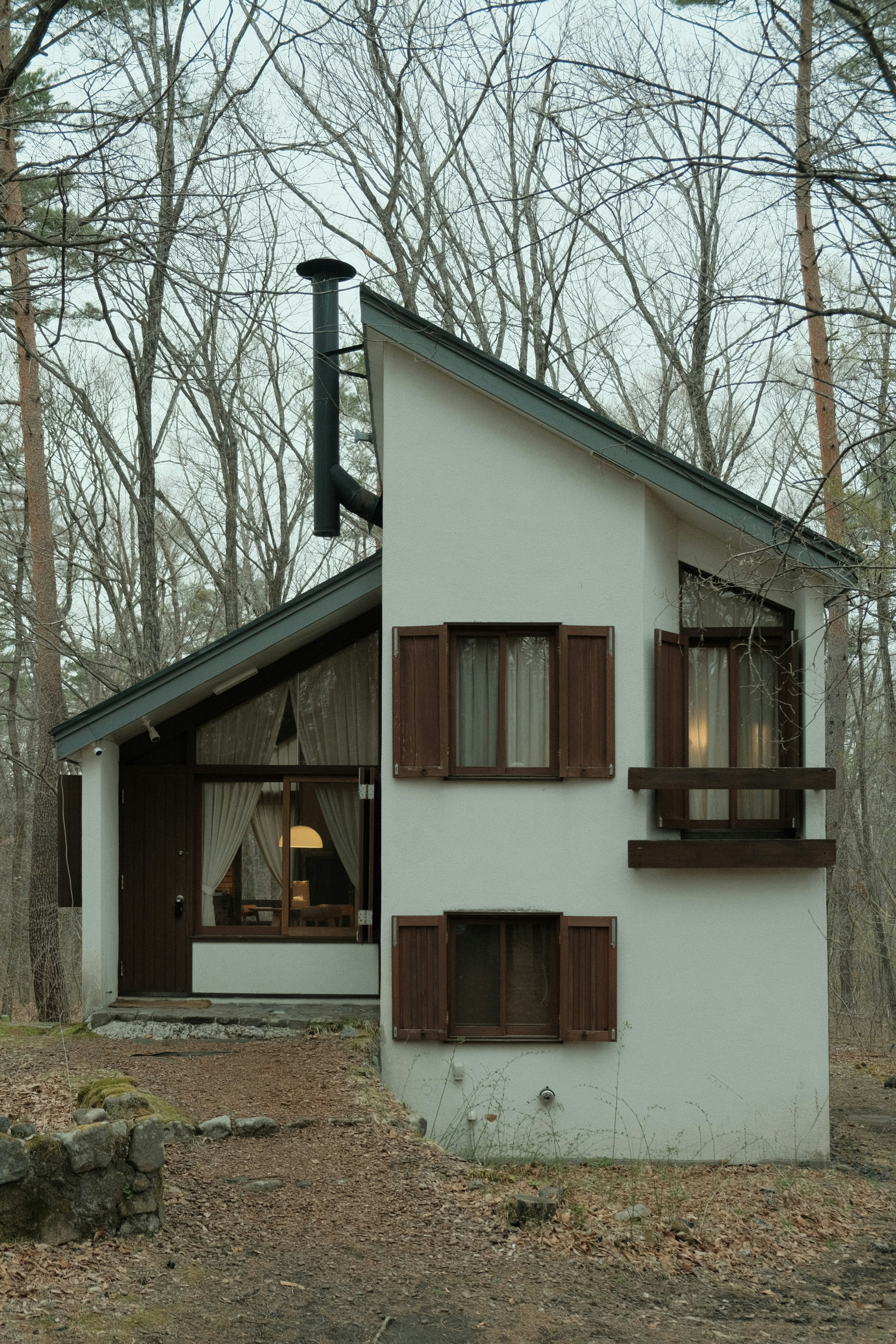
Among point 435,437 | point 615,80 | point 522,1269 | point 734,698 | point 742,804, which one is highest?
point 615,80

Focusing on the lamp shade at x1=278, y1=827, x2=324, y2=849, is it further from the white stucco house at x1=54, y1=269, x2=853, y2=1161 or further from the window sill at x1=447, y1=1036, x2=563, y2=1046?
the window sill at x1=447, y1=1036, x2=563, y2=1046

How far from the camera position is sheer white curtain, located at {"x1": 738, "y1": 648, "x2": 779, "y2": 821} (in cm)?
1073

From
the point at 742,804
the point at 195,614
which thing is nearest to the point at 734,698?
the point at 742,804

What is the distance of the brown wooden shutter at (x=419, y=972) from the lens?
10070mm

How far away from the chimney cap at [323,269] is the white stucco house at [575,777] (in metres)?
2.62

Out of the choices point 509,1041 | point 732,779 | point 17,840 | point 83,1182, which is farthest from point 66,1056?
point 17,840

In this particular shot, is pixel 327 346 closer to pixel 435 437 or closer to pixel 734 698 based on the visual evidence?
pixel 435 437

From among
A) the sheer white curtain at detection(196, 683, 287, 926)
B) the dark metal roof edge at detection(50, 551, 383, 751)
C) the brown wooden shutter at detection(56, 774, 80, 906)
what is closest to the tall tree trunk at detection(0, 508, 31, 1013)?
the brown wooden shutter at detection(56, 774, 80, 906)

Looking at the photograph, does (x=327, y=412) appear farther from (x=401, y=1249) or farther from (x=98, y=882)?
(x=401, y=1249)

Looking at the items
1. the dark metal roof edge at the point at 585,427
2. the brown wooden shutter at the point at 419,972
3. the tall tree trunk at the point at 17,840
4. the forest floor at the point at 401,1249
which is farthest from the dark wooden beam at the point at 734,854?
the tall tree trunk at the point at 17,840

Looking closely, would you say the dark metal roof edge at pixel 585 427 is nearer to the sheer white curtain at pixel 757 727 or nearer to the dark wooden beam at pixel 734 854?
the sheer white curtain at pixel 757 727

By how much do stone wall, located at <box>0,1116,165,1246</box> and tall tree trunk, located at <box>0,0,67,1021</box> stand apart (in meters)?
8.50

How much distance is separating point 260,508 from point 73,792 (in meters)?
13.4

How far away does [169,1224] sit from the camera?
20.4 ft
